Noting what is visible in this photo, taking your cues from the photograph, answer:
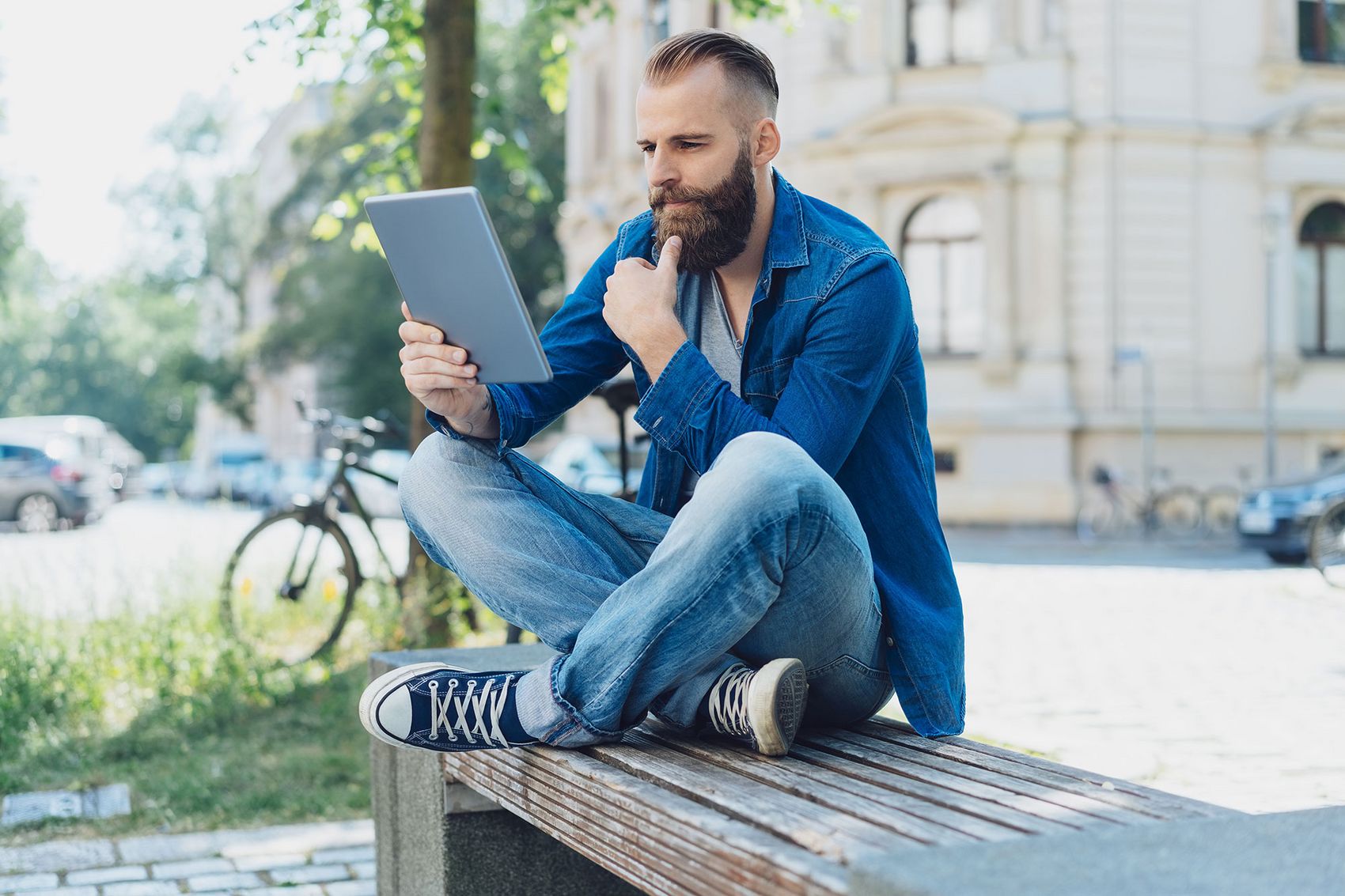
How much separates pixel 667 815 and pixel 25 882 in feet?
8.62

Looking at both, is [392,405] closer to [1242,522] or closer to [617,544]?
[1242,522]

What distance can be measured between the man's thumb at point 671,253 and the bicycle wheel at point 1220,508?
20175 mm

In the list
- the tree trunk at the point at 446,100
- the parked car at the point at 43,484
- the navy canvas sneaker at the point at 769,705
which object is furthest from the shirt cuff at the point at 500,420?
the parked car at the point at 43,484

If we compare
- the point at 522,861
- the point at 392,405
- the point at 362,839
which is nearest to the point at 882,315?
the point at 522,861

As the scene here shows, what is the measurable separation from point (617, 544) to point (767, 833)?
3.66 feet

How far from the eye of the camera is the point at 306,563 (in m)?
7.90

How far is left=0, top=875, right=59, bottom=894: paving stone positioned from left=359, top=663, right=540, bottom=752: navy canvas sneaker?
5.99 ft

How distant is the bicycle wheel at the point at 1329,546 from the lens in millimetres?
12680

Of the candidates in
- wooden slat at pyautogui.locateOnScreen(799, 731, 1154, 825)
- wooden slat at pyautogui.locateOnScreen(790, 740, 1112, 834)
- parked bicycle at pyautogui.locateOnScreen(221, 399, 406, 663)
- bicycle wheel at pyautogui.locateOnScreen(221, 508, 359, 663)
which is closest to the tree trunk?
parked bicycle at pyautogui.locateOnScreen(221, 399, 406, 663)

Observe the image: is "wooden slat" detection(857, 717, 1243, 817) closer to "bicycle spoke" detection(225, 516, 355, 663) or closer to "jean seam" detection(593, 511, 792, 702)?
"jean seam" detection(593, 511, 792, 702)

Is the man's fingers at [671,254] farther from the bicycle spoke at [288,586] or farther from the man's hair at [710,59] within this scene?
the bicycle spoke at [288,586]

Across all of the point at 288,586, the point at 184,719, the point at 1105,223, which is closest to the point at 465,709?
the point at 184,719

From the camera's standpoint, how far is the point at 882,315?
265 centimetres

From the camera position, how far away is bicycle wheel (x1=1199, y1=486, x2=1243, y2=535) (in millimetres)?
21875
